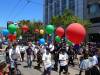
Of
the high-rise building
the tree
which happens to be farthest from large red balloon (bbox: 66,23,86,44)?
the high-rise building

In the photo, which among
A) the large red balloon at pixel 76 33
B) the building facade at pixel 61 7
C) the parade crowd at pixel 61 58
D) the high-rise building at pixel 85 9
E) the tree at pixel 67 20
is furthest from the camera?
the building facade at pixel 61 7

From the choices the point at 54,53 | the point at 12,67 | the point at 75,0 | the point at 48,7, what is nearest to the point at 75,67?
the point at 54,53

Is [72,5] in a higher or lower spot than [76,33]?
higher

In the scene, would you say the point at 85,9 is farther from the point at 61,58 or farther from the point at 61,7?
the point at 61,58

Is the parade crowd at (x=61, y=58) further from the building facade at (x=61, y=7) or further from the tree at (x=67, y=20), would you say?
the building facade at (x=61, y=7)

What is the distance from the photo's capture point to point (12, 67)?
16281mm

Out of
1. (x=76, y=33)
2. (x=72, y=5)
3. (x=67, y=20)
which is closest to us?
(x=76, y=33)

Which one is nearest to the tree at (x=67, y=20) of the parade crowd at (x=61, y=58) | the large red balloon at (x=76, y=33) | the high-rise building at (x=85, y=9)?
the high-rise building at (x=85, y=9)

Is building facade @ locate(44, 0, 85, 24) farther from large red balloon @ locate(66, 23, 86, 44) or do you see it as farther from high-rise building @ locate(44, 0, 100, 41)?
large red balloon @ locate(66, 23, 86, 44)

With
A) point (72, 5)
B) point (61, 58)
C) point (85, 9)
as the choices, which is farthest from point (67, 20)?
point (61, 58)

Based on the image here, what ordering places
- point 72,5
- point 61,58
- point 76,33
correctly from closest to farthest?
point 76,33
point 61,58
point 72,5

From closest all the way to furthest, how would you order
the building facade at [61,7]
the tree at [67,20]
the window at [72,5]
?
the tree at [67,20]
the building facade at [61,7]
the window at [72,5]

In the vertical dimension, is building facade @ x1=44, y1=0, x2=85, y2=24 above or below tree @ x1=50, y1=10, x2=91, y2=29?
above

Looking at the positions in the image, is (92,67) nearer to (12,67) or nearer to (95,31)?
(12,67)
